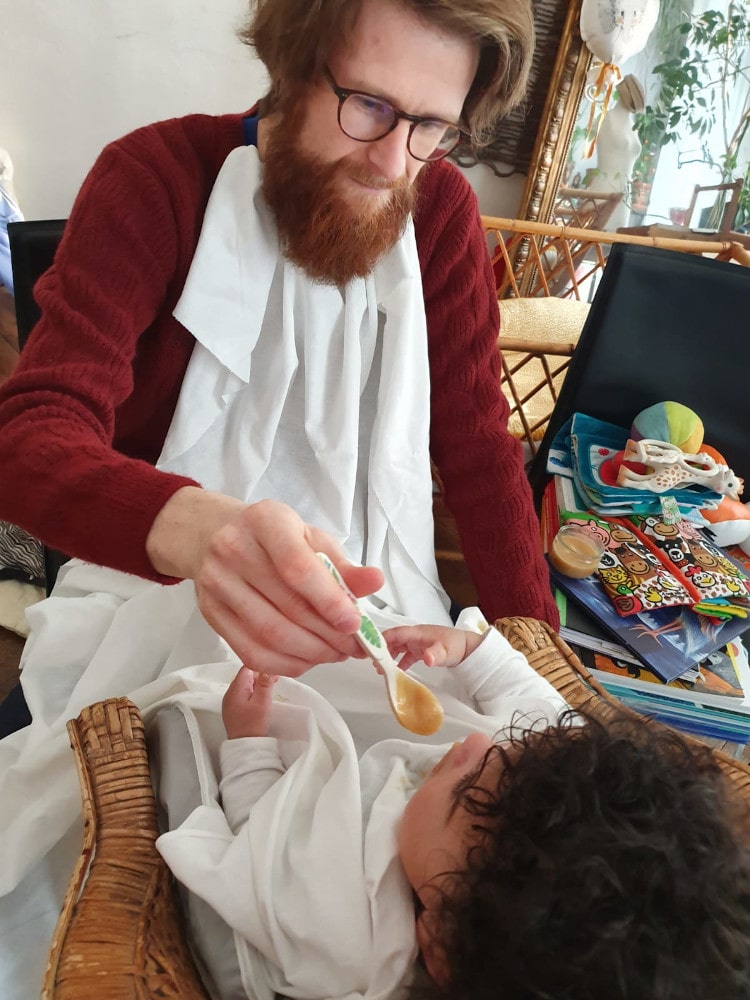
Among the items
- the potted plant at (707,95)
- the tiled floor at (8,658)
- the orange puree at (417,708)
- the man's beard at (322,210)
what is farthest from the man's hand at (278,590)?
the potted plant at (707,95)

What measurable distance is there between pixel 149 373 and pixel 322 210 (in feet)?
1.06

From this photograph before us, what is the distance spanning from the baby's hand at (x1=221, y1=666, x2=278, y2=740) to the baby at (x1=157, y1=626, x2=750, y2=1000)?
29 mm

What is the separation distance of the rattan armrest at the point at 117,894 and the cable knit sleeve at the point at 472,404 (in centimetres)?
59

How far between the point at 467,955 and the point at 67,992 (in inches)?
11.8

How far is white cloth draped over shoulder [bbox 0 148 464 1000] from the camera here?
79cm

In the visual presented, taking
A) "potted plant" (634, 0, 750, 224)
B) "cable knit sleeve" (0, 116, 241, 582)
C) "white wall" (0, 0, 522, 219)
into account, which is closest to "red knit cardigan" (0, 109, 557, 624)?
"cable knit sleeve" (0, 116, 241, 582)

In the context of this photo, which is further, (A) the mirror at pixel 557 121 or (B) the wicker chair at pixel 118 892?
(A) the mirror at pixel 557 121

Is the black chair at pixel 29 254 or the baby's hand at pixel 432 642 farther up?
the black chair at pixel 29 254

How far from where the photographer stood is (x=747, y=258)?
67.2 inches

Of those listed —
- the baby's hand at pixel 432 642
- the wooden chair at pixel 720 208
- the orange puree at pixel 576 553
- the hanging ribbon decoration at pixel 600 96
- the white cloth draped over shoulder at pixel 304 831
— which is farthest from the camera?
the wooden chair at pixel 720 208

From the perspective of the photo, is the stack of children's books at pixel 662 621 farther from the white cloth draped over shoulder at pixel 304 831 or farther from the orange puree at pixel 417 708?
the orange puree at pixel 417 708

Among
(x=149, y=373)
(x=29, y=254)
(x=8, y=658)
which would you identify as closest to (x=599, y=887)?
(x=149, y=373)

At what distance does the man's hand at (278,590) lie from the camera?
1.60 ft

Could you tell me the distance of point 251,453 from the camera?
3.08ft
